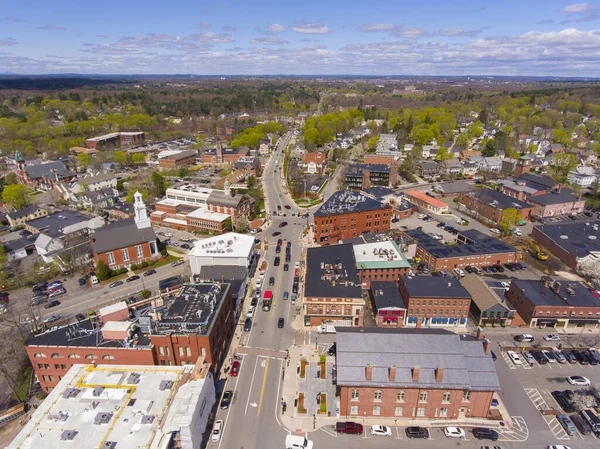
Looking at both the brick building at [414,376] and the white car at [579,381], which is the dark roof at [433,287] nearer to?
the brick building at [414,376]

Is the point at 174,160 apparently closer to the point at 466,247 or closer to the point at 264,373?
the point at 466,247

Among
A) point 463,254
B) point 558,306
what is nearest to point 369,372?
point 558,306

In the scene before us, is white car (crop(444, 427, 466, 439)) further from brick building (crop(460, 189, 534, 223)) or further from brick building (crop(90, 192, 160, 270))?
brick building (crop(460, 189, 534, 223))

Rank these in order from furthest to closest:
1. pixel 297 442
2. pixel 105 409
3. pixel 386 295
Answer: pixel 386 295 < pixel 297 442 < pixel 105 409

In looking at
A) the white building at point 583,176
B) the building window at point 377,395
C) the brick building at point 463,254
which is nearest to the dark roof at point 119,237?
the building window at point 377,395

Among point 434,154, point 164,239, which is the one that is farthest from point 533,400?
point 434,154

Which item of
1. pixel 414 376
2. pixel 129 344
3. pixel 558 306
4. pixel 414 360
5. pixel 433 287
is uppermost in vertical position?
pixel 414 360
